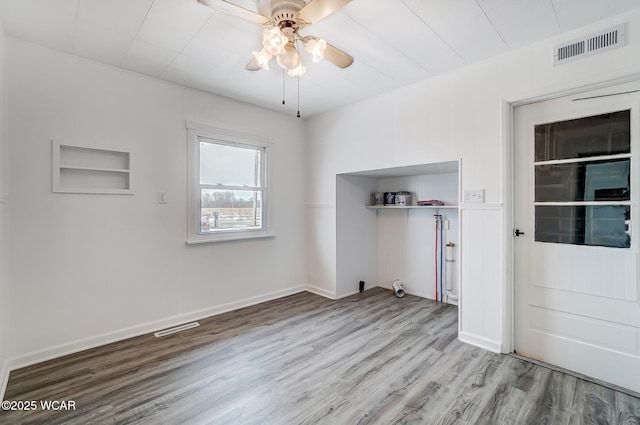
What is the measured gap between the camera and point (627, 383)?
2.04 meters

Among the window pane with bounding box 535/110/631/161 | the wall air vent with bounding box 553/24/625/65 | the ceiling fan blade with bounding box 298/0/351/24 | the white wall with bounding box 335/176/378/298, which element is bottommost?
the white wall with bounding box 335/176/378/298

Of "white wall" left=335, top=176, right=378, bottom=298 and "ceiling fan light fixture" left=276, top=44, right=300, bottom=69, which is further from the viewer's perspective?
"white wall" left=335, top=176, right=378, bottom=298

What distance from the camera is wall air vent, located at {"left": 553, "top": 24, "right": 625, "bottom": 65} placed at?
6.63 feet

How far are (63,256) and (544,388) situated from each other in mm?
3891

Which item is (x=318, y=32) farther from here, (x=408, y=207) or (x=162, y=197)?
(x=408, y=207)

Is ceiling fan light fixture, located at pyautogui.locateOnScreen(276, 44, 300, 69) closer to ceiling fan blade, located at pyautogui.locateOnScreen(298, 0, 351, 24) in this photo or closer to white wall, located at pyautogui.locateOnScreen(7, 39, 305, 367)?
ceiling fan blade, located at pyautogui.locateOnScreen(298, 0, 351, 24)

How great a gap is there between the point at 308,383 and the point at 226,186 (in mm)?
2377

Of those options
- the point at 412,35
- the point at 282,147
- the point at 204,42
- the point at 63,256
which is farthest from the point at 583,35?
the point at 63,256

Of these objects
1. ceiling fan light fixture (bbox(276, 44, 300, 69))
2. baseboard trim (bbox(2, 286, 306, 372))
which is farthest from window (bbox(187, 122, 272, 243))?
ceiling fan light fixture (bbox(276, 44, 300, 69))

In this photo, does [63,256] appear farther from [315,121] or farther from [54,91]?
[315,121]

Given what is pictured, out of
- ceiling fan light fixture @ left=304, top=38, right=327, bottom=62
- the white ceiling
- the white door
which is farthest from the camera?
the white door

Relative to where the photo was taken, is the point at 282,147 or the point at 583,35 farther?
the point at 282,147

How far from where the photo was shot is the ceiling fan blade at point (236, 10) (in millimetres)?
1568

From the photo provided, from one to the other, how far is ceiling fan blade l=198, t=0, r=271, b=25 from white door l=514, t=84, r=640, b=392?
2.22 metres
